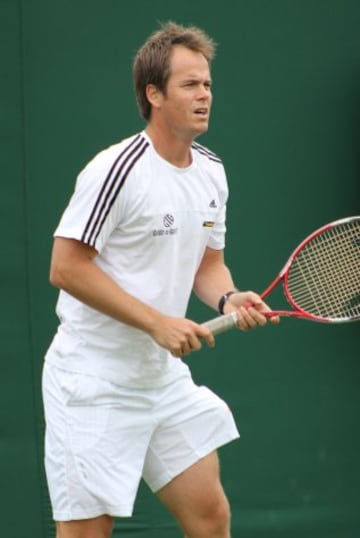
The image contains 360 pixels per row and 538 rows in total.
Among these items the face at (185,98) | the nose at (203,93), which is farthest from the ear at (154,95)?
the nose at (203,93)

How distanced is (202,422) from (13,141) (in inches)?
54.9

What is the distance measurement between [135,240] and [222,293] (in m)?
0.47

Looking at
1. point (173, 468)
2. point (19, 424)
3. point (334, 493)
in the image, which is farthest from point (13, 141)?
point (334, 493)

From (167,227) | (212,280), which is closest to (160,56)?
(167,227)

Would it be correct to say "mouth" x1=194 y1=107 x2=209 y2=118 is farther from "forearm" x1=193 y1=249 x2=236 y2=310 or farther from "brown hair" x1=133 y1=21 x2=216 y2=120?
"forearm" x1=193 y1=249 x2=236 y2=310

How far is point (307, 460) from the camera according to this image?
6004 millimetres

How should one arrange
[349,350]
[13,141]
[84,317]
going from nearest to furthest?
1. [84,317]
2. [13,141]
3. [349,350]

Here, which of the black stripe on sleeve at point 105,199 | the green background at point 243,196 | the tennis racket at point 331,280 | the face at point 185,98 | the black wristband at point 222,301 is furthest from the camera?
the green background at point 243,196

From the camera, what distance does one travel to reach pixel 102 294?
176 inches

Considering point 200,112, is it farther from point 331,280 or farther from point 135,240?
point 331,280

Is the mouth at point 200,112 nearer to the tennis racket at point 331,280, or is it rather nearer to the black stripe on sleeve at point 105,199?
the black stripe on sleeve at point 105,199

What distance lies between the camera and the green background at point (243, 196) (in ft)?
18.4

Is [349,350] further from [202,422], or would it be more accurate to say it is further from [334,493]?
[202,422]

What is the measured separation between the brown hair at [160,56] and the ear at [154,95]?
0.01 metres
